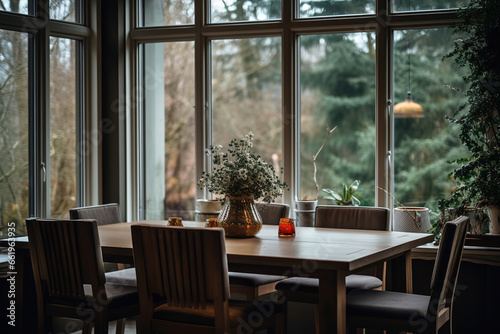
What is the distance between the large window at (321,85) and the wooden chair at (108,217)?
3.28 ft

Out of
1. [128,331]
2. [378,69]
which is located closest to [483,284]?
[378,69]

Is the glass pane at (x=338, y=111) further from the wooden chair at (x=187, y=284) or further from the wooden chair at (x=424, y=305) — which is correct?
the wooden chair at (x=187, y=284)

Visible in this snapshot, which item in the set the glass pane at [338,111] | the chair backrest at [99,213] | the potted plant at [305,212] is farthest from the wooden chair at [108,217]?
the glass pane at [338,111]

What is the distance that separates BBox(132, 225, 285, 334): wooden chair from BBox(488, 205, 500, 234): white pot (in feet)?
5.95

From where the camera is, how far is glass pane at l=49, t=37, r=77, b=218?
4.79 m

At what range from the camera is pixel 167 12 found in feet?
17.2

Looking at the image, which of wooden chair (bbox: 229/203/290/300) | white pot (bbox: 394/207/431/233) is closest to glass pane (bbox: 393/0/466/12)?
white pot (bbox: 394/207/431/233)

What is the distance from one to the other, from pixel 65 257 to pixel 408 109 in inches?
107

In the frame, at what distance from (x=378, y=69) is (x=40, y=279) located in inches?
110

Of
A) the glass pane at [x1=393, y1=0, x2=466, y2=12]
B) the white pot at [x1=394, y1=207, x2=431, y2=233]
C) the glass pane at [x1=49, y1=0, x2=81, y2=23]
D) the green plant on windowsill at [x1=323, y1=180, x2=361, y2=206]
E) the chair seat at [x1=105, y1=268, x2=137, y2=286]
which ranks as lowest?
the chair seat at [x1=105, y1=268, x2=137, y2=286]

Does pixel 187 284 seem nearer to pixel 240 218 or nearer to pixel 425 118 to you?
pixel 240 218

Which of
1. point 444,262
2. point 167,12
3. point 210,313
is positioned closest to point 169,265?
point 210,313

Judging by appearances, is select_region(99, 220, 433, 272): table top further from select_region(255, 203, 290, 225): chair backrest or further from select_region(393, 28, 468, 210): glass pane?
select_region(393, 28, 468, 210): glass pane

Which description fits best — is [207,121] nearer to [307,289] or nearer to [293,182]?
[293,182]
